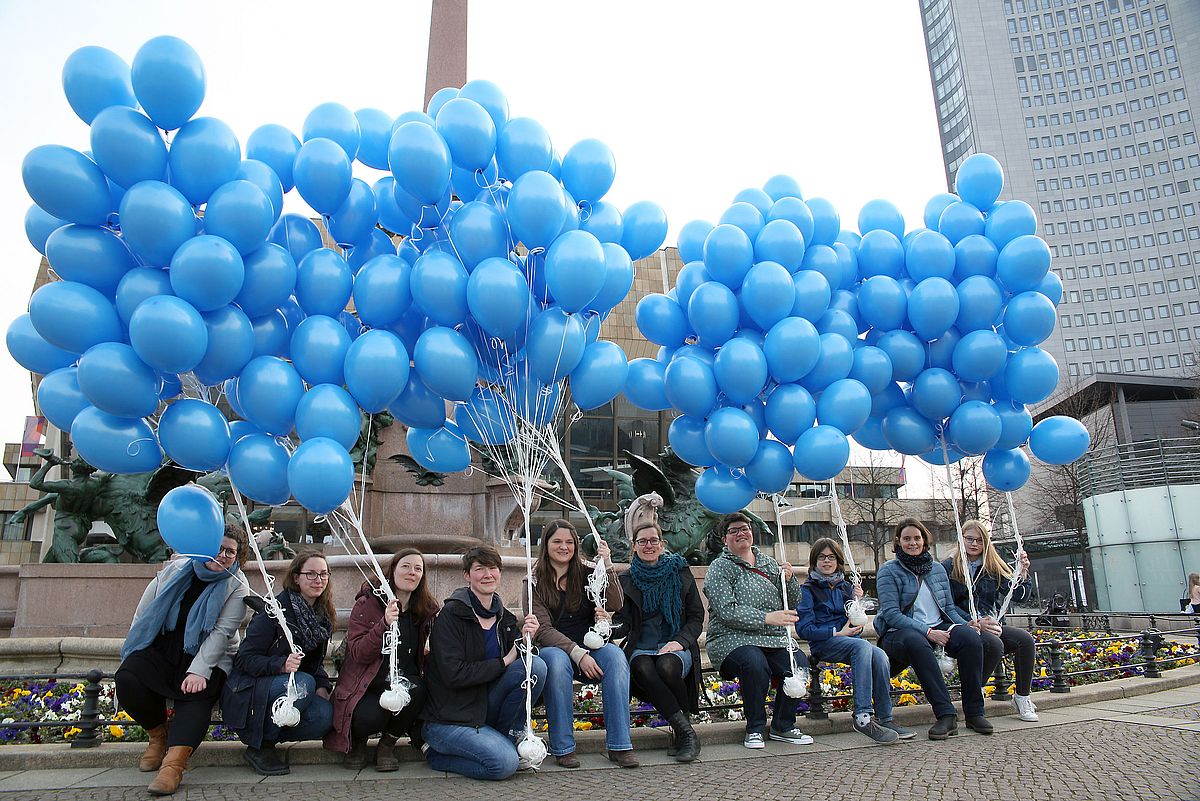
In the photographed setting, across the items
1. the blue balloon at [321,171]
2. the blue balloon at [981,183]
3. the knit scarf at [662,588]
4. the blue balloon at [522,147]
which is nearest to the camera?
the blue balloon at [321,171]

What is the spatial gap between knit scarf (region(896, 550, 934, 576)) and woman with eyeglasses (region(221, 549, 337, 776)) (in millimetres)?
4455

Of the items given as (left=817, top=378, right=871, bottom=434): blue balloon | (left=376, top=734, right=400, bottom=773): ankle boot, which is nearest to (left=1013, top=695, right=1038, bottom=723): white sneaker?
(left=817, top=378, right=871, bottom=434): blue balloon

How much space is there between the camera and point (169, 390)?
5.59m

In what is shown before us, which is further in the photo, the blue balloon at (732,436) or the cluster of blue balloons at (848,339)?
the cluster of blue balloons at (848,339)

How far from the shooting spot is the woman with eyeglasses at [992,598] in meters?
6.56

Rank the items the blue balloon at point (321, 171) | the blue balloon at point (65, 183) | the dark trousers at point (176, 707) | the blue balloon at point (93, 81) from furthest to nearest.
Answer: the blue balloon at point (321, 171), the blue balloon at point (93, 81), the dark trousers at point (176, 707), the blue balloon at point (65, 183)

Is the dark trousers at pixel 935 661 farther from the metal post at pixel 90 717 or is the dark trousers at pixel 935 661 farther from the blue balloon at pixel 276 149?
the blue balloon at pixel 276 149

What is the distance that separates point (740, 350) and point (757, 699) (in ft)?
8.57

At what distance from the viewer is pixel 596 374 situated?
21.0 ft

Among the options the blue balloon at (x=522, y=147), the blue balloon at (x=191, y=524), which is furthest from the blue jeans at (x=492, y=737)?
the blue balloon at (x=522, y=147)

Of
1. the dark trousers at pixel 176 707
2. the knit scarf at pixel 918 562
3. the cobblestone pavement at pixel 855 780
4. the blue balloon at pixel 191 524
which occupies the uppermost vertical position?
the blue balloon at pixel 191 524

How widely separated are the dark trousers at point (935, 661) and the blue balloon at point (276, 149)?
227 inches

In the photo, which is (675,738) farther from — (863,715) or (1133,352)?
(1133,352)

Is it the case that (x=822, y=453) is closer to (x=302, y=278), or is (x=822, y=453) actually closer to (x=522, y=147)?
(x=522, y=147)
